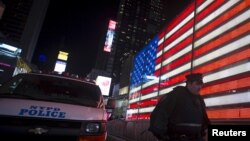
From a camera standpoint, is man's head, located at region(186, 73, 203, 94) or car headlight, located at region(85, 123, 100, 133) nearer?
man's head, located at region(186, 73, 203, 94)

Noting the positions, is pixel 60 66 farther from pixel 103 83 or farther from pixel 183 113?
pixel 183 113

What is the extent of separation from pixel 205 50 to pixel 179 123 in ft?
33.0

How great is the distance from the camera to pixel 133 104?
28266 millimetres

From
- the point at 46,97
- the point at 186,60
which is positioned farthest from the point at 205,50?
the point at 46,97

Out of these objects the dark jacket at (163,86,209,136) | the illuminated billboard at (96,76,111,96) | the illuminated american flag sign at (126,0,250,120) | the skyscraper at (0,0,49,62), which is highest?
the skyscraper at (0,0,49,62)

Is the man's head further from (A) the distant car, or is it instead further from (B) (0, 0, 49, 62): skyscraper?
(B) (0, 0, 49, 62): skyscraper

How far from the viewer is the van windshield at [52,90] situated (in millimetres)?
5047

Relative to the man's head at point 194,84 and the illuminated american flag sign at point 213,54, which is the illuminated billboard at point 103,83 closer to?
the illuminated american flag sign at point 213,54

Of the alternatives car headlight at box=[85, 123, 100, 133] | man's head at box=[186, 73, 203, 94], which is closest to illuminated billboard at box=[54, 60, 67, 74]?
car headlight at box=[85, 123, 100, 133]

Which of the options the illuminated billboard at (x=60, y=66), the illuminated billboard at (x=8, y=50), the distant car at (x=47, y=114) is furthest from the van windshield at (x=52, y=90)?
the illuminated billboard at (x=8, y=50)

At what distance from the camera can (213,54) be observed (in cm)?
1270

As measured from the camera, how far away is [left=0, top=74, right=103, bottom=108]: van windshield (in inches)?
199

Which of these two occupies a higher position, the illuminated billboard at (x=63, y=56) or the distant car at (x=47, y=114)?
the illuminated billboard at (x=63, y=56)

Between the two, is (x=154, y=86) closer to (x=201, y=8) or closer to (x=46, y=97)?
(x=201, y=8)
